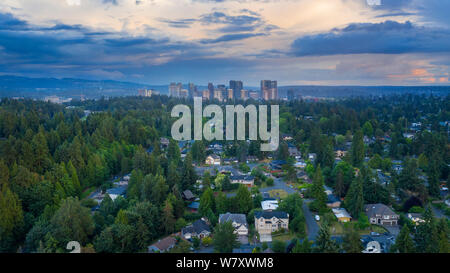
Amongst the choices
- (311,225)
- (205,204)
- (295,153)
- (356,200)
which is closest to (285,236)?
(311,225)

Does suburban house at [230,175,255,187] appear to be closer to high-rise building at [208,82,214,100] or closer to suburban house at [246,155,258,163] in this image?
suburban house at [246,155,258,163]

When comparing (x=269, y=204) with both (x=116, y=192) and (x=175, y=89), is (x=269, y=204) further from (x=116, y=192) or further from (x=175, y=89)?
(x=175, y=89)

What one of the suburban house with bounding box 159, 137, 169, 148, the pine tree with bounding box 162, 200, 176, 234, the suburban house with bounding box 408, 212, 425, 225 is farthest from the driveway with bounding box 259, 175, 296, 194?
the suburban house with bounding box 159, 137, 169, 148

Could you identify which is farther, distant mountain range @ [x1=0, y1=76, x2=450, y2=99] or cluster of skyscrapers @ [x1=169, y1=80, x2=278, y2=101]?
distant mountain range @ [x1=0, y1=76, x2=450, y2=99]
